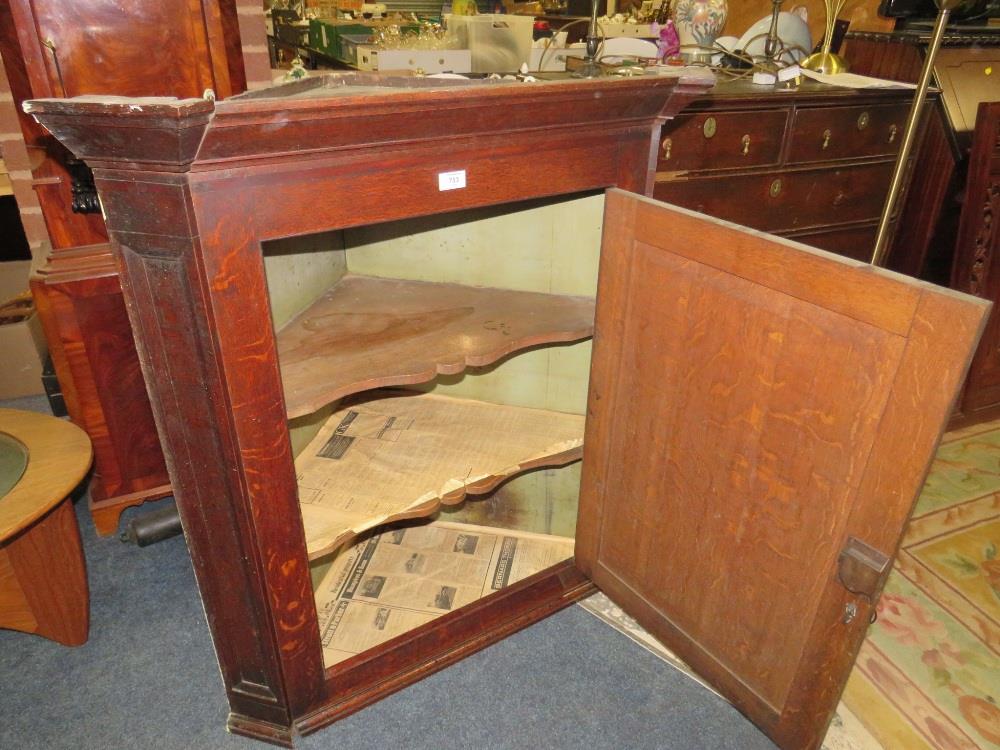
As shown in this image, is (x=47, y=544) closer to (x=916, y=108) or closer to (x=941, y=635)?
(x=916, y=108)

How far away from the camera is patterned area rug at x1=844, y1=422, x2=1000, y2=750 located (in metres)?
1.36

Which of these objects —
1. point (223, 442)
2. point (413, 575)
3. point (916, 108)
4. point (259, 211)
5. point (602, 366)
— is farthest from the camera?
point (413, 575)

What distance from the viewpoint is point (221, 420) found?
96 centimetres

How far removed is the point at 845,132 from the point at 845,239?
1.11 ft

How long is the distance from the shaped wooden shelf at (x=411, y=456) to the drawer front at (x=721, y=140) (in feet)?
2.27

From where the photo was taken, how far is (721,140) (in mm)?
1706

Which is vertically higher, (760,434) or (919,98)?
(919,98)

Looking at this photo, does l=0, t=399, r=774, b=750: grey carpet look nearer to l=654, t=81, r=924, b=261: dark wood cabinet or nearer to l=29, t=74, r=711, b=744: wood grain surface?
l=29, t=74, r=711, b=744: wood grain surface

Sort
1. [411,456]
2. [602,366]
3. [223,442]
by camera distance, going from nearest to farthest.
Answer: [223,442] < [602,366] < [411,456]

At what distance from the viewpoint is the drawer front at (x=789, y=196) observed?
175 cm

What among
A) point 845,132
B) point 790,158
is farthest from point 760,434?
point 845,132

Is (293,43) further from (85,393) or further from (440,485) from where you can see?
(440,485)

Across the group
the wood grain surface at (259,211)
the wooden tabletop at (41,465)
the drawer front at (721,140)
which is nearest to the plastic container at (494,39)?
the drawer front at (721,140)

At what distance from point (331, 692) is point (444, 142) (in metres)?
1.03
